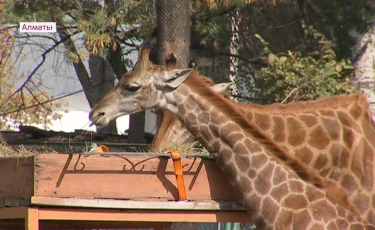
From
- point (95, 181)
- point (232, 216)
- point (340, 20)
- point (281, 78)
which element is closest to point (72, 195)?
point (95, 181)

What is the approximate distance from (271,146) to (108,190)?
1216 mm

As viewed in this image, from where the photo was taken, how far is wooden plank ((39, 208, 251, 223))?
5496 mm

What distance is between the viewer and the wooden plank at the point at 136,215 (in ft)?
18.0

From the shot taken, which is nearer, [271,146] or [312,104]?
[271,146]

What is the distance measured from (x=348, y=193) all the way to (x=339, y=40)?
640cm

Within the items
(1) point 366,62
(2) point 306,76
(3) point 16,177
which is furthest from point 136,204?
(1) point 366,62

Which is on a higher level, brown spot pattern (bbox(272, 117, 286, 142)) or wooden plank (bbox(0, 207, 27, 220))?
brown spot pattern (bbox(272, 117, 286, 142))

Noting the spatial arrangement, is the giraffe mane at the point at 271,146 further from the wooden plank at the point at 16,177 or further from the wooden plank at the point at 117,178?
the wooden plank at the point at 16,177

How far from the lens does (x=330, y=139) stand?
6.30 meters

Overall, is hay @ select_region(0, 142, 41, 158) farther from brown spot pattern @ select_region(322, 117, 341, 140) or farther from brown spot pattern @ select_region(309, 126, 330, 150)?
brown spot pattern @ select_region(322, 117, 341, 140)

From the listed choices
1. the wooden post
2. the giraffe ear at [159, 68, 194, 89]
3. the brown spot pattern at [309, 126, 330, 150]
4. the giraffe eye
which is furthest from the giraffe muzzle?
the brown spot pattern at [309, 126, 330, 150]

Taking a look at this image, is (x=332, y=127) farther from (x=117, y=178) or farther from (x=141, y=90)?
(x=117, y=178)

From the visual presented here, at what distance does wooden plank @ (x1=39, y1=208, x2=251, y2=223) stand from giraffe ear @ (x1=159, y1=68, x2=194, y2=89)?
1038 mm

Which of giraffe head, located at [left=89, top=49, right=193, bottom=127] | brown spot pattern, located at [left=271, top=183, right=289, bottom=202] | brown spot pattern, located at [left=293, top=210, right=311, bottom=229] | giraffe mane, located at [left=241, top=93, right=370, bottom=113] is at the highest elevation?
giraffe head, located at [left=89, top=49, right=193, bottom=127]
